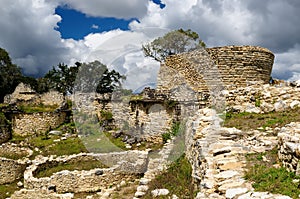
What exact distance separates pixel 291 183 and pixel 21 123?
19314mm

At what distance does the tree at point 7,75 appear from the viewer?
43656 mm

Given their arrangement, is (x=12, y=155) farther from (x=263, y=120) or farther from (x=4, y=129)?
(x=263, y=120)

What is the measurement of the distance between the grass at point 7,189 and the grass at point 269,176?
10337 millimetres

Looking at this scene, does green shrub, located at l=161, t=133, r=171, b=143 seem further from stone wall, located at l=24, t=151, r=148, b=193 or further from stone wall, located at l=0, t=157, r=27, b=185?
stone wall, located at l=0, t=157, r=27, b=185

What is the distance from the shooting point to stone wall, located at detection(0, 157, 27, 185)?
13.8m

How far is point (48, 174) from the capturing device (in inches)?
520

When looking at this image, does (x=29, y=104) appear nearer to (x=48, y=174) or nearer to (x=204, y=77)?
(x=48, y=174)

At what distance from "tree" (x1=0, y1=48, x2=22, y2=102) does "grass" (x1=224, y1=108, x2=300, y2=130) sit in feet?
129

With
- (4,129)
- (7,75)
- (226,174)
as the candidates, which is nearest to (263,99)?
(226,174)

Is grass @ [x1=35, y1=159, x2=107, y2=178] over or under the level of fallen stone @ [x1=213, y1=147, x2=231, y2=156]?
under

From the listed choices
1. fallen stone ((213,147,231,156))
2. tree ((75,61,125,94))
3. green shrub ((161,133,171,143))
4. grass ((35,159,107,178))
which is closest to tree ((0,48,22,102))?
tree ((75,61,125,94))

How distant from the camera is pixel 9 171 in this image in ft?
45.9

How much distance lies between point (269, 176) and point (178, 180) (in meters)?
4.23

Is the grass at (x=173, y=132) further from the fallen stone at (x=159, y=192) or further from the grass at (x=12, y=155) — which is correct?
the grass at (x=12, y=155)
